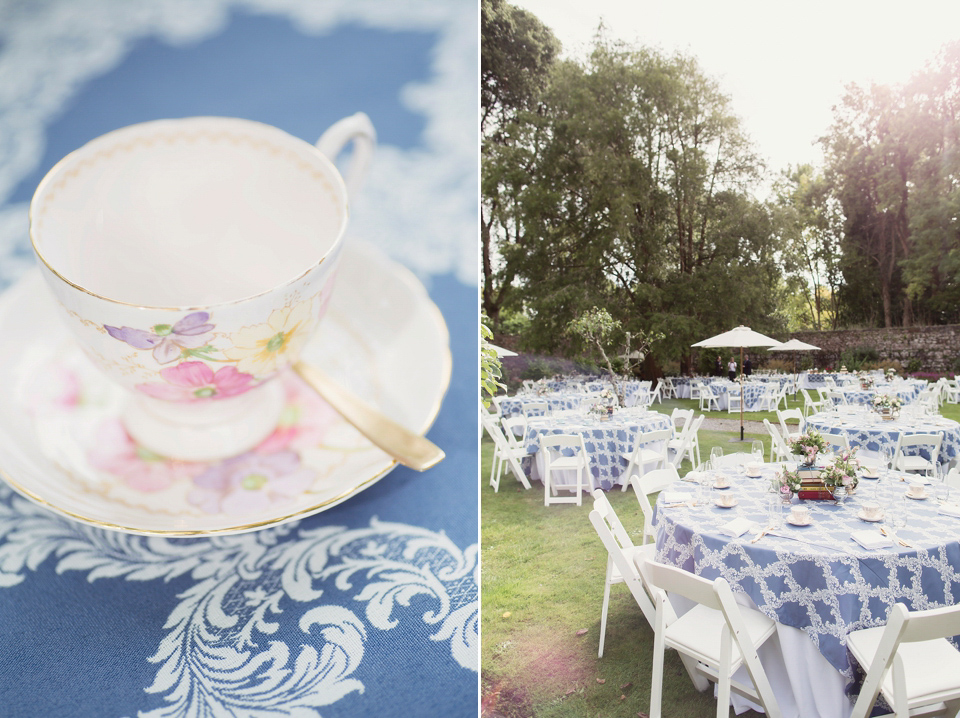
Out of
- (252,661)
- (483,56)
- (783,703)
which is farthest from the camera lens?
(483,56)

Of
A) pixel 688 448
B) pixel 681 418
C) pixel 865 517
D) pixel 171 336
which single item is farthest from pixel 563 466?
pixel 171 336

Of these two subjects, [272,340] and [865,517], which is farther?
[865,517]

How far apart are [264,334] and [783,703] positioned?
188 cm

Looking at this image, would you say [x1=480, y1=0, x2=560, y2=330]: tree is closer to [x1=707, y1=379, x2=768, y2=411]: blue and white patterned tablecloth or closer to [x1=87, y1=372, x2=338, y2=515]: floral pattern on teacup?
[x1=707, y1=379, x2=768, y2=411]: blue and white patterned tablecloth

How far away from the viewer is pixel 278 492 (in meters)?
0.54

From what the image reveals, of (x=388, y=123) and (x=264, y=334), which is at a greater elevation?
(x=388, y=123)

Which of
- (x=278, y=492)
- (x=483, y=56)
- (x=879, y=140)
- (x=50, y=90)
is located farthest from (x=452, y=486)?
(x=879, y=140)

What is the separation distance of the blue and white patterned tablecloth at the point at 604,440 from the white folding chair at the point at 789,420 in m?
0.62

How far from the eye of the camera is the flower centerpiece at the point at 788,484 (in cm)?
195

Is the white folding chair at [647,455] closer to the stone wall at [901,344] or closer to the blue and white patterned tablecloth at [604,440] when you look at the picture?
the blue and white patterned tablecloth at [604,440]

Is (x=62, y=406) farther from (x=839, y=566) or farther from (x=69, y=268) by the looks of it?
(x=839, y=566)

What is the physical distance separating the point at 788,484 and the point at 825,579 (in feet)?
1.74

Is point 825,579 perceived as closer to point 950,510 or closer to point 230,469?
point 950,510

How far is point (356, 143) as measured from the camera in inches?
31.0
